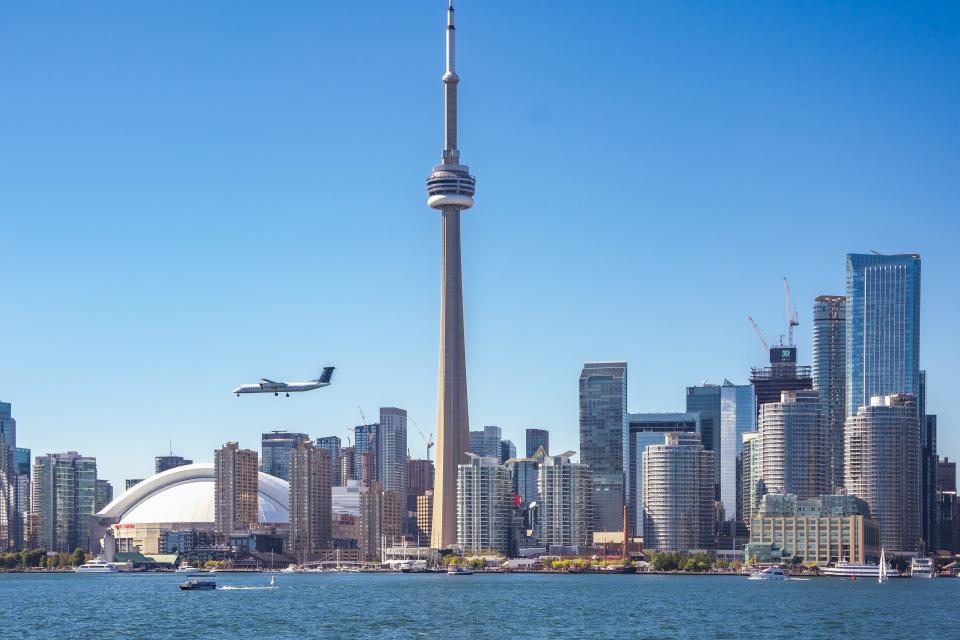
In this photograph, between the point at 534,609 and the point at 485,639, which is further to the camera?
the point at 534,609

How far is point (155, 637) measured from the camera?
454 feet

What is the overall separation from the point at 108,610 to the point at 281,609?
20371 millimetres

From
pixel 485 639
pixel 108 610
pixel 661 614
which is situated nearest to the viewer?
pixel 485 639

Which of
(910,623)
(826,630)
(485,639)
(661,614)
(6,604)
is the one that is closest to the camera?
(485,639)

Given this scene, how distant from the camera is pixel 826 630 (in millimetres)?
145500

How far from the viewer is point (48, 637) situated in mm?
138625

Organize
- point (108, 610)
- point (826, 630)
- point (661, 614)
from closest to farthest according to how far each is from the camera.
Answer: point (826, 630) → point (661, 614) → point (108, 610)

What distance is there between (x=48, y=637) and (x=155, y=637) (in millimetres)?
9221

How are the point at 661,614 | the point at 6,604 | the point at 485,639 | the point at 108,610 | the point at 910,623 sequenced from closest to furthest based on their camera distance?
the point at 485,639 → the point at 910,623 → the point at 661,614 → the point at 108,610 → the point at 6,604

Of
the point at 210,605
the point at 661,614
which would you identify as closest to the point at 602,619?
the point at 661,614

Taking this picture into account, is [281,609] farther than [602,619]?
Yes

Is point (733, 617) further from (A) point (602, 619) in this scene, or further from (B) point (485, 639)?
(B) point (485, 639)

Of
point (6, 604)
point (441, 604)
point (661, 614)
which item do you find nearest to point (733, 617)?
point (661, 614)

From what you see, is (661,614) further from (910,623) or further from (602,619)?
(910,623)
